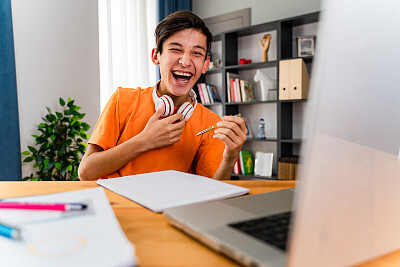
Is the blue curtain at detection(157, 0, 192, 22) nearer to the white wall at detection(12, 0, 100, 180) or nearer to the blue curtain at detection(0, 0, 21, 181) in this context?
the white wall at detection(12, 0, 100, 180)

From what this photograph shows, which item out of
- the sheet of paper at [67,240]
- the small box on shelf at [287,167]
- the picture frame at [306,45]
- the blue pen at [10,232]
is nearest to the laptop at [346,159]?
the sheet of paper at [67,240]

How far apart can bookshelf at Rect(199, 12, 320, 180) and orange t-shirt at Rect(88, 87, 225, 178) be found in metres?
1.99

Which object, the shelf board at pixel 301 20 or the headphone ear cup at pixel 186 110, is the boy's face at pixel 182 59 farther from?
the shelf board at pixel 301 20

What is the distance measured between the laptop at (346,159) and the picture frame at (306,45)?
9.75ft

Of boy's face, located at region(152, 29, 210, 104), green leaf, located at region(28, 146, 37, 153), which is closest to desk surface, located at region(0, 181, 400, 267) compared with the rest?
boy's face, located at region(152, 29, 210, 104)

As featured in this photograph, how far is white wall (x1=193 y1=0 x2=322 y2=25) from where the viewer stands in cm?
330

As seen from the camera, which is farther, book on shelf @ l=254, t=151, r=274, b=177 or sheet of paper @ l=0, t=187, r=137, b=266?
book on shelf @ l=254, t=151, r=274, b=177

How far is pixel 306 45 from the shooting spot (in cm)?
312

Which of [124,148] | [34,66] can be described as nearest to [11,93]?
[34,66]

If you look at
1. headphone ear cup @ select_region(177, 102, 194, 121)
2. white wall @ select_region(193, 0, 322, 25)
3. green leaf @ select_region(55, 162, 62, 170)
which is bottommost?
green leaf @ select_region(55, 162, 62, 170)

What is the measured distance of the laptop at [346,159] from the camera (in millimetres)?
260

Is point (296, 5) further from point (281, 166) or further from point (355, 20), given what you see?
point (355, 20)

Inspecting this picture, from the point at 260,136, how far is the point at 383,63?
124 inches

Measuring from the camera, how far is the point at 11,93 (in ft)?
8.23
